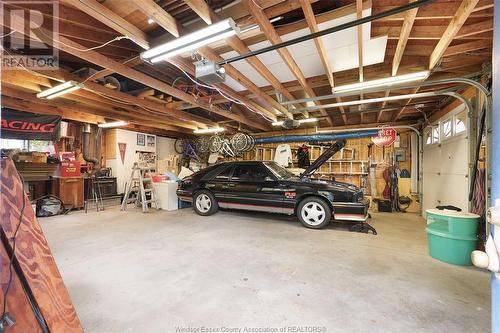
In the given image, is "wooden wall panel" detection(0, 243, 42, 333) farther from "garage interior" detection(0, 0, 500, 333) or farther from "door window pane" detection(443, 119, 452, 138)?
"door window pane" detection(443, 119, 452, 138)

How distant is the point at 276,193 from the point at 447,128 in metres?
3.90

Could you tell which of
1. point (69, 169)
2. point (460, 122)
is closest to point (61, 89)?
point (69, 169)

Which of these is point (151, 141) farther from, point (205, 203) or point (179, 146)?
point (205, 203)

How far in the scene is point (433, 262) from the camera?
2908 millimetres

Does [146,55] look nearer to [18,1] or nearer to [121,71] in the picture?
[121,71]

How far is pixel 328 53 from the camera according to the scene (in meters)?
3.12

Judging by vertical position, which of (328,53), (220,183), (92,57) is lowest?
(220,183)

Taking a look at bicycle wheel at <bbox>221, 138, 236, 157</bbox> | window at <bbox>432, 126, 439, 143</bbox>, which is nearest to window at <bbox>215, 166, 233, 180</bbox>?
bicycle wheel at <bbox>221, 138, 236, 157</bbox>

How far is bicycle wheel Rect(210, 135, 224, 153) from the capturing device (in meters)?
8.92

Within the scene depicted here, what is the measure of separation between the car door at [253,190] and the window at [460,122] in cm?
340

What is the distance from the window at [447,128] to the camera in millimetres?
4635

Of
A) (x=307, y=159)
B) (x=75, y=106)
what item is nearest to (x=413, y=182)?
(x=307, y=159)

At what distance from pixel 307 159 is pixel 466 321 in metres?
6.25

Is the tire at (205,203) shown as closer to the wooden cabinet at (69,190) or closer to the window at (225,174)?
the window at (225,174)
